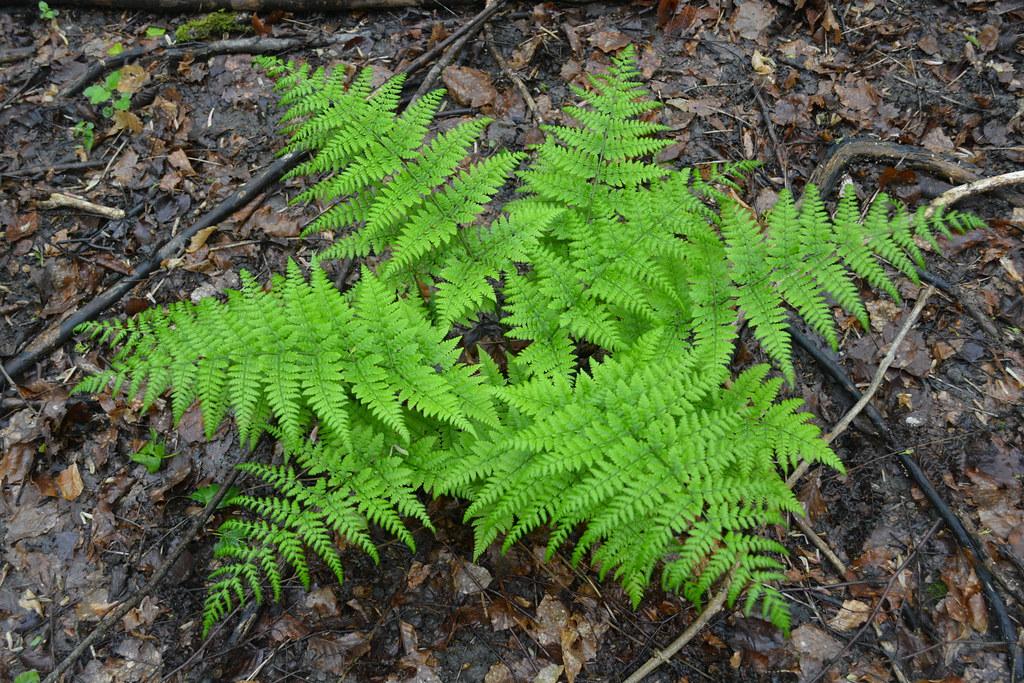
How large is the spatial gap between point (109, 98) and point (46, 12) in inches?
57.7

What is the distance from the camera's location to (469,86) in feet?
20.0

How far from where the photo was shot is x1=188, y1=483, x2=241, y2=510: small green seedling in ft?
14.8

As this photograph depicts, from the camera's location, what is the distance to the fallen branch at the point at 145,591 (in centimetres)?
397

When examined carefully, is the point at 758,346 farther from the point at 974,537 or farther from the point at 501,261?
the point at 501,261

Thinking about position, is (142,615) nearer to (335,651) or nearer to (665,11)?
(335,651)

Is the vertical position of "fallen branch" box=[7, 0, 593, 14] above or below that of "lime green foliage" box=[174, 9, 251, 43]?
above

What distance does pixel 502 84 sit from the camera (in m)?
6.21

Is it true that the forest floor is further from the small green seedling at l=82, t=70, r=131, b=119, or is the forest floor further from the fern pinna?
the fern pinna

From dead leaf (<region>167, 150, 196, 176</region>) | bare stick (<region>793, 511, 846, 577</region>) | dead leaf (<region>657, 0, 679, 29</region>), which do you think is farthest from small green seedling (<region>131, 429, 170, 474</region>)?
dead leaf (<region>657, 0, 679, 29</region>)

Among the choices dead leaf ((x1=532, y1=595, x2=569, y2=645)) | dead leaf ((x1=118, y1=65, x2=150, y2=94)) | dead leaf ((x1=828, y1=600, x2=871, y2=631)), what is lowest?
dead leaf ((x1=532, y1=595, x2=569, y2=645))

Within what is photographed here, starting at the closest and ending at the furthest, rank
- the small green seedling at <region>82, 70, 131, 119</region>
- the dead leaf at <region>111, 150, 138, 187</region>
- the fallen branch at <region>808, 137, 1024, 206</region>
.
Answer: the fallen branch at <region>808, 137, 1024, 206</region>
the dead leaf at <region>111, 150, 138, 187</region>
the small green seedling at <region>82, 70, 131, 119</region>

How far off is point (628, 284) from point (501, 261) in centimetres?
85

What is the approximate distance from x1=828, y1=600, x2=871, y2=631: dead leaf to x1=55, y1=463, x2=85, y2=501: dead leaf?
538cm

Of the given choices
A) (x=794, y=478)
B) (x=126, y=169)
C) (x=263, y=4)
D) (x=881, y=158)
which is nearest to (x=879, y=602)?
(x=794, y=478)
